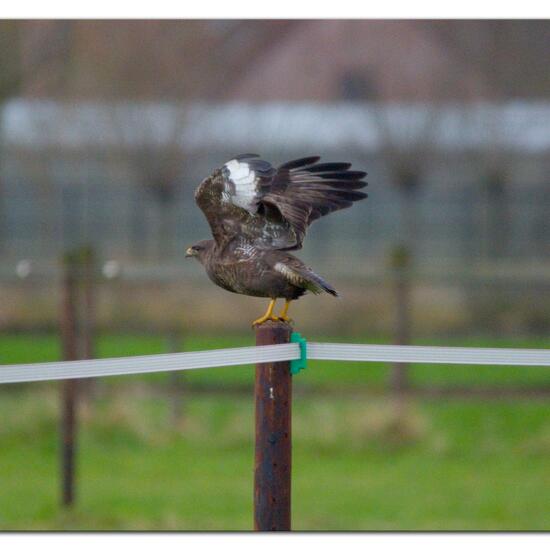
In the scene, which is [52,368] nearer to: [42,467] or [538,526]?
[538,526]

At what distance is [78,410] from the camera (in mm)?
8523

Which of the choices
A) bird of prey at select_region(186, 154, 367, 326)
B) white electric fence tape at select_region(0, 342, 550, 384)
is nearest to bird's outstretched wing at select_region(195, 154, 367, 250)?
bird of prey at select_region(186, 154, 367, 326)

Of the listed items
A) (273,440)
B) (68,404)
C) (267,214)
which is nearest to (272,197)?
(267,214)

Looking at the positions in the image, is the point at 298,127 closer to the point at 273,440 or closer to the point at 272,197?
Answer: the point at 272,197

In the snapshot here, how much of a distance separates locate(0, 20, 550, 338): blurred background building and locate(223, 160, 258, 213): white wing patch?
39.0 feet

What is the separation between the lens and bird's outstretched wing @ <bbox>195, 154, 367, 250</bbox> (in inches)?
160

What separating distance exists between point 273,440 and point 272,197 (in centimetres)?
117

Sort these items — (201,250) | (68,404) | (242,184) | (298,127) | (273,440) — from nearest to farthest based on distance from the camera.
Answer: (273,440), (242,184), (201,250), (68,404), (298,127)

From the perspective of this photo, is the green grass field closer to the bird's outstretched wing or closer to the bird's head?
the bird's head

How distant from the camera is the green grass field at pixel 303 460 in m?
6.78

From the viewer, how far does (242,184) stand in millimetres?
4078

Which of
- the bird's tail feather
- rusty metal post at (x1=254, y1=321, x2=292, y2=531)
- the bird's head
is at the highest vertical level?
the bird's head

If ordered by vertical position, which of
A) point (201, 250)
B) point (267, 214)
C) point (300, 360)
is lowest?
point (300, 360)

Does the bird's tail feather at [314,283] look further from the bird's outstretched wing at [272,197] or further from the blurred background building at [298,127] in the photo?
the blurred background building at [298,127]
